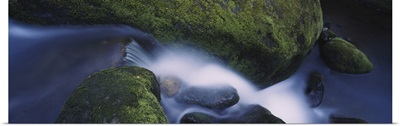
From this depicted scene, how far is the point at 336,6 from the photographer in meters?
7.11

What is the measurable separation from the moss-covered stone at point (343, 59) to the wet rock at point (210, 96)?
2.14 m

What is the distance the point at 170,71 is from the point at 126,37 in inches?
28.8

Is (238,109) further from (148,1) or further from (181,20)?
(148,1)

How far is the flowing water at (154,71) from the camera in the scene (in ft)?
12.5

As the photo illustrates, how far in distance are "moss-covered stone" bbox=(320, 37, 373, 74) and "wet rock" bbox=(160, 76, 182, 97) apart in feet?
8.94

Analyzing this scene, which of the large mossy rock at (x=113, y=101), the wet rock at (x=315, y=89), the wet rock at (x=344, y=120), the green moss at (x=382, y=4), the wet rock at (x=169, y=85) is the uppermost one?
the large mossy rock at (x=113, y=101)

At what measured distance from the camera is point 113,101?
3.31 m

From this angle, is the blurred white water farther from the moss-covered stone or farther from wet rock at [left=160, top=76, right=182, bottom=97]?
the moss-covered stone

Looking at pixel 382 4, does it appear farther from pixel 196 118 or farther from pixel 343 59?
pixel 196 118

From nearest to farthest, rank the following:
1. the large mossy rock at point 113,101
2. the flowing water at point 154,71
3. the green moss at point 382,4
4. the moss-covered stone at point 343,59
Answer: the large mossy rock at point 113,101 → the flowing water at point 154,71 → the moss-covered stone at point 343,59 → the green moss at point 382,4

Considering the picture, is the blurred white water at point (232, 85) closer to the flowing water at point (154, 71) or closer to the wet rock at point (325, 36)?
the flowing water at point (154, 71)

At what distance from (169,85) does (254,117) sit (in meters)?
1.15

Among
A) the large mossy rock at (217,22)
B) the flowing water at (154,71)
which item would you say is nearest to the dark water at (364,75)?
the flowing water at (154,71)

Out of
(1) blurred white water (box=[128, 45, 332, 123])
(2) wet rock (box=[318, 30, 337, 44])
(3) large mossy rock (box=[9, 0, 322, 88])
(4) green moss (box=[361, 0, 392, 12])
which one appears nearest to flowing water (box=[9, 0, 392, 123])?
(1) blurred white water (box=[128, 45, 332, 123])
